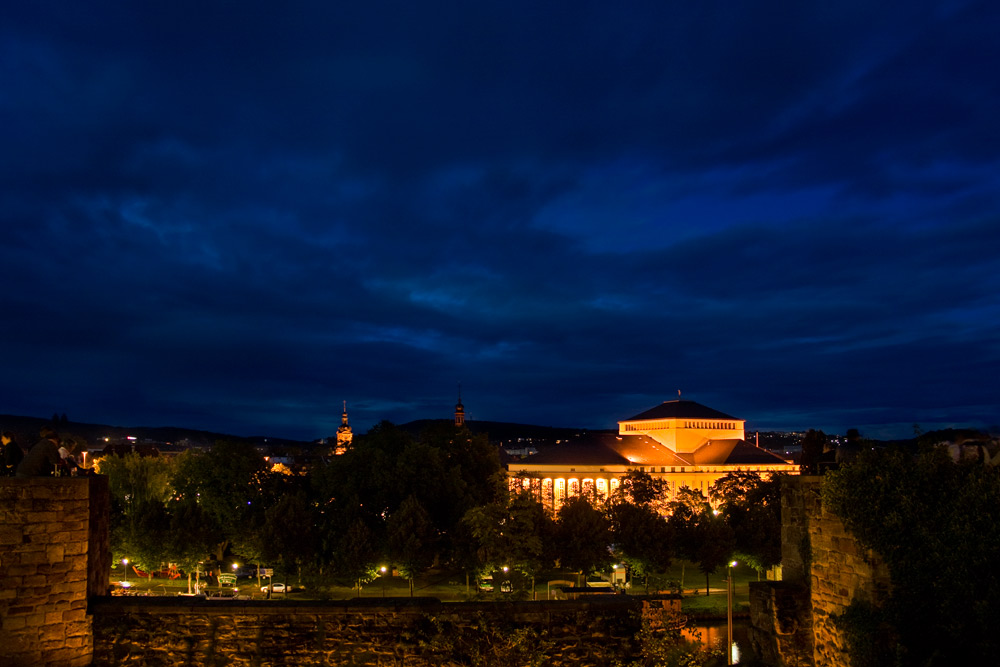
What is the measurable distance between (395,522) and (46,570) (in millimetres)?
22542

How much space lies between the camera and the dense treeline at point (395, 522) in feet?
94.6

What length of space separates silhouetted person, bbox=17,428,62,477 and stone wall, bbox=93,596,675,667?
162 cm

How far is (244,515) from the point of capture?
3375 centimetres

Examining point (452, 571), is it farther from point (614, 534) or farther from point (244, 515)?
point (244, 515)

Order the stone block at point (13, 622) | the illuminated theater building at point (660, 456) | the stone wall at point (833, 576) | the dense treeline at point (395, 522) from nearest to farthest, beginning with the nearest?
1. the stone wall at point (833, 576)
2. the stone block at point (13, 622)
3. the dense treeline at point (395, 522)
4. the illuminated theater building at point (660, 456)

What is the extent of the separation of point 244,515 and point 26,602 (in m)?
27.8

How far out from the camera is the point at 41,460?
317 inches

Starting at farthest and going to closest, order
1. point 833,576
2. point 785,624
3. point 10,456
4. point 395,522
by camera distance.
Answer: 1. point 395,522
2. point 785,624
3. point 10,456
4. point 833,576

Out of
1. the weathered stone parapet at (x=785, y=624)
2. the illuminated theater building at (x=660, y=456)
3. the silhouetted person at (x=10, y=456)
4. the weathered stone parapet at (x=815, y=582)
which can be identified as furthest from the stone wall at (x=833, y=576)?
the illuminated theater building at (x=660, y=456)

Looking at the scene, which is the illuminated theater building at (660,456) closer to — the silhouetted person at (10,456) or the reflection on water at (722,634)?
the reflection on water at (722,634)

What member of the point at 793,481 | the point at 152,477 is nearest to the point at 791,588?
the point at 793,481

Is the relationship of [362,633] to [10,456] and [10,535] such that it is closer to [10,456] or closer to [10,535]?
[10,535]

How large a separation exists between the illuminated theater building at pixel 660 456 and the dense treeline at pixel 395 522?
27621 millimetres

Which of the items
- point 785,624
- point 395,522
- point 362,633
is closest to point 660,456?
point 395,522
